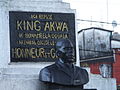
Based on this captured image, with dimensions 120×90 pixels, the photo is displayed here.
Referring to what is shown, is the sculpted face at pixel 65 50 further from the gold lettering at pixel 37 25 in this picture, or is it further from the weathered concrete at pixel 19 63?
the gold lettering at pixel 37 25

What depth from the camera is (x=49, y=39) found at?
10.2m

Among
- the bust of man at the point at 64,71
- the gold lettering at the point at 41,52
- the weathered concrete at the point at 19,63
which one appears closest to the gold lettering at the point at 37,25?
the weathered concrete at the point at 19,63

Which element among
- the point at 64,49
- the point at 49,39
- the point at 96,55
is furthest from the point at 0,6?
the point at 96,55

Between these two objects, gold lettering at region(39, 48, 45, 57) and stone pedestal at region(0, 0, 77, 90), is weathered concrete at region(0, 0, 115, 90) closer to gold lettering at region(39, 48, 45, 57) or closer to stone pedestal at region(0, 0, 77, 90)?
stone pedestal at region(0, 0, 77, 90)

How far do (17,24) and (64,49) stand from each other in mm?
1624

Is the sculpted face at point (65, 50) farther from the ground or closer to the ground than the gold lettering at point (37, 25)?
closer to the ground

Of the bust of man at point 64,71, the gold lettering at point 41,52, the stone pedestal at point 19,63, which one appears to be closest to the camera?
the bust of man at point 64,71

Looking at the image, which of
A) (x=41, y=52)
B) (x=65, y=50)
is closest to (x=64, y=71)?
(x=65, y=50)

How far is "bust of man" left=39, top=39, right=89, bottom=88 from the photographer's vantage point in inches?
349

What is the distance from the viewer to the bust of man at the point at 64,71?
888 centimetres

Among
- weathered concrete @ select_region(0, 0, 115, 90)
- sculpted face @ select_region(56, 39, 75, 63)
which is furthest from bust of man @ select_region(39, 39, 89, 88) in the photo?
weathered concrete @ select_region(0, 0, 115, 90)

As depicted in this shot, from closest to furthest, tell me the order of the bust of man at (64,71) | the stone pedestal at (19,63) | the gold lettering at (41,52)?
the bust of man at (64,71) → the stone pedestal at (19,63) → the gold lettering at (41,52)

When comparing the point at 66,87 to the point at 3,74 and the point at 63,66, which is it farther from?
the point at 3,74

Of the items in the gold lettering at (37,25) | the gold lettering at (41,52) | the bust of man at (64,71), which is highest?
the gold lettering at (37,25)
